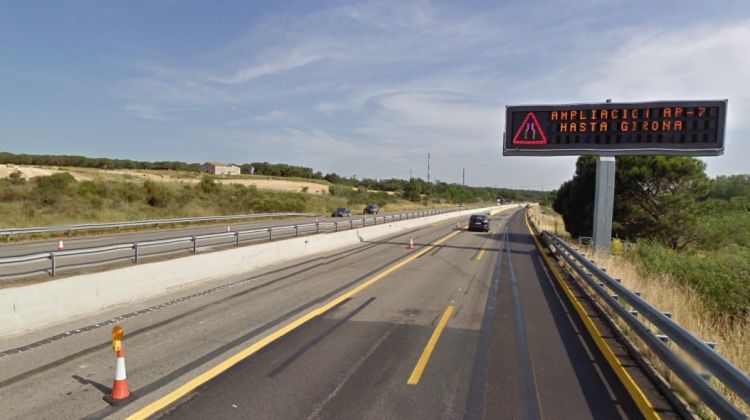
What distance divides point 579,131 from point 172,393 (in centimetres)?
2255

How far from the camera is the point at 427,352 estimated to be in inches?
271

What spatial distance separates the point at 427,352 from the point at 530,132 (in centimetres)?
1950

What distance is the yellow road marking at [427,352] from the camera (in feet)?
19.2

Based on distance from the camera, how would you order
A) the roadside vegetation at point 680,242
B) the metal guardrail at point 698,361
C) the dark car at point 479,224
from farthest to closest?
the dark car at point 479,224 → the roadside vegetation at point 680,242 → the metal guardrail at point 698,361

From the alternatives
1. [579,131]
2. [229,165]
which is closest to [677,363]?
[579,131]

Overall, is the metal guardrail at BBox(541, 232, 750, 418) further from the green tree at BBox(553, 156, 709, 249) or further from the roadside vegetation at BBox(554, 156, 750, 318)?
the green tree at BBox(553, 156, 709, 249)

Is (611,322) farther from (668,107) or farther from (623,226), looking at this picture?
(623,226)

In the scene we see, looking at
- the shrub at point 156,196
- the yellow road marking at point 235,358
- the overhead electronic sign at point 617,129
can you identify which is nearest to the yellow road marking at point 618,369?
the yellow road marking at point 235,358

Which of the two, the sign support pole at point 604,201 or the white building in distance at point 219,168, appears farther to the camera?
the white building in distance at point 219,168

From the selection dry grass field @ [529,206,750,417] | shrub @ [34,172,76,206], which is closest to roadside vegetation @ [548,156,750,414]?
dry grass field @ [529,206,750,417]

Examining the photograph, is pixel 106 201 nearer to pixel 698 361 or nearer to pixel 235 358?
pixel 235 358

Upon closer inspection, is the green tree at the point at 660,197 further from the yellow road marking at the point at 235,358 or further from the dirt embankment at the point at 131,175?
the dirt embankment at the point at 131,175

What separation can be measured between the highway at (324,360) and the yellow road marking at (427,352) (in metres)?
0.03

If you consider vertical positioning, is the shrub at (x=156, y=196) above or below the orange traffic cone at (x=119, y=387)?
above
